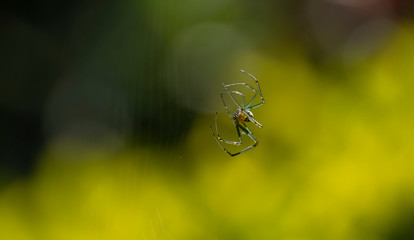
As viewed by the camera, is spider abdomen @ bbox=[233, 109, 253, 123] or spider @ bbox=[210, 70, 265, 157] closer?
spider @ bbox=[210, 70, 265, 157]

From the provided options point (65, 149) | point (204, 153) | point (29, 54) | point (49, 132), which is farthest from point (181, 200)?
point (29, 54)

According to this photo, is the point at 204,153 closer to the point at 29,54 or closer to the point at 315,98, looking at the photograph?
the point at 315,98

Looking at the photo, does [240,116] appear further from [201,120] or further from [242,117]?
[201,120]

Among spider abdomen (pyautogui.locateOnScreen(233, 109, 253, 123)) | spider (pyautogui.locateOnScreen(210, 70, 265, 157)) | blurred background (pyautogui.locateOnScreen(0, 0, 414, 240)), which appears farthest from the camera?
spider abdomen (pyautogui.locateOnScreen(233, 109, 253, 123))

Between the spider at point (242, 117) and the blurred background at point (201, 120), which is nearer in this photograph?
the blurred background at point (201, 120)

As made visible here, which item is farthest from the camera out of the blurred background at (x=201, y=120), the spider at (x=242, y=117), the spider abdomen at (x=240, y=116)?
the spider abdomen at (x=240, y=116)

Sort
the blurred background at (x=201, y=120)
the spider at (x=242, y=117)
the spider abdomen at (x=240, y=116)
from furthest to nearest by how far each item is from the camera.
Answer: the spider abdomen at (x=240, y=116), the spider at (x=242, y=117), the blurred background at (x=201, y=120)

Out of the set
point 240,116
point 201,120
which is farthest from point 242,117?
point 201,120

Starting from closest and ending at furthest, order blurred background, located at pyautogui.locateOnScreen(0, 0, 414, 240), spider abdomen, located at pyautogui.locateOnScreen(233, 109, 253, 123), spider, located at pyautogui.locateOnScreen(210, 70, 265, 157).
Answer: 1. blurred background, located at pyautogui.locateOnScreen(0, 0, 414, 240)
2. spider, located at pyautogui.locateOnScreen(210, 70, 265, 157)
3. spider abdomen, located at pyautogui.locateOnScreen(233, 109, 253, 123)

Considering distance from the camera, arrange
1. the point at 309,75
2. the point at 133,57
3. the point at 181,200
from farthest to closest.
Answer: the point at 133,57 → the point at 309,75 → the point at 181,200
